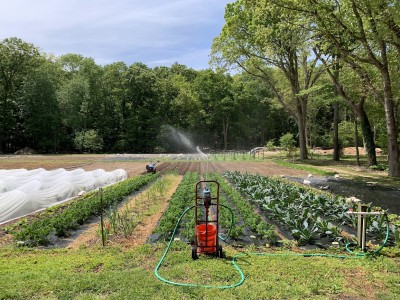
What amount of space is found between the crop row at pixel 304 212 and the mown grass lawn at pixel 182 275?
111 cm

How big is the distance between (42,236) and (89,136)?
34.4 metres

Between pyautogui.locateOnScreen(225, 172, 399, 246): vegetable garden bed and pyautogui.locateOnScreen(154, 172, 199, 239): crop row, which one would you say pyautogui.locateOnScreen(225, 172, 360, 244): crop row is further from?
pyautogui.locateOnScreen(154, 172, 199, 239): crop row

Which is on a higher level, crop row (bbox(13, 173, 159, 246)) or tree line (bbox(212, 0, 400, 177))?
tree line (bbox(212, 0, 400, 177))

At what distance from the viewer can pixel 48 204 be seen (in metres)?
9.60

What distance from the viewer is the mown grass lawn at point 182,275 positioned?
12.9ft

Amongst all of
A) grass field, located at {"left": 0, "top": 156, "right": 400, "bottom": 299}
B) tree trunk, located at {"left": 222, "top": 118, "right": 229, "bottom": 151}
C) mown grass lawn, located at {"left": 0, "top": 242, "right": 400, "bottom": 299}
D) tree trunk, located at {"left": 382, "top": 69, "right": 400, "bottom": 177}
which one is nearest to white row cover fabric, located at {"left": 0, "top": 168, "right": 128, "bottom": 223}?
grass field, located at {"left": 0, "top": 156, "right": 400, "bottom": 299}

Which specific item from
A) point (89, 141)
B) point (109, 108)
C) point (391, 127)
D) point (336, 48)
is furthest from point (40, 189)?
point (109, 108)

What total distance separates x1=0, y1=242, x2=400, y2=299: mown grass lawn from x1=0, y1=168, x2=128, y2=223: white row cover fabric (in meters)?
3.08

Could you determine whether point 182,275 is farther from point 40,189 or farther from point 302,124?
point 302,124

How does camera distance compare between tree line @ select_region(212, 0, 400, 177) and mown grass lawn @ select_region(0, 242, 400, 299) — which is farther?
tree line @ select_region(212, 0, 400, 177)

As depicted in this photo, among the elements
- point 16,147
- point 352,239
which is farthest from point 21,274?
point 16,147

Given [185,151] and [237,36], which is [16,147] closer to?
[185,151]

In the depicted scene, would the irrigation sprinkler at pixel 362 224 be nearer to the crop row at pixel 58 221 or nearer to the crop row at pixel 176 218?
the crop row at pixel 176 218

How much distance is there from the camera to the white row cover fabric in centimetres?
837
